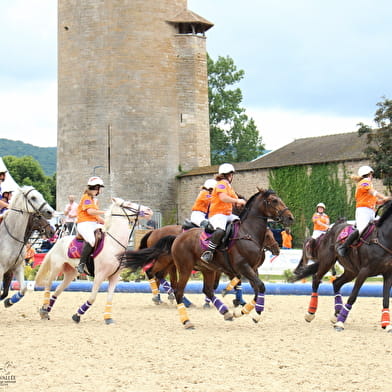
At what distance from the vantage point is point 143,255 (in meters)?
13.7

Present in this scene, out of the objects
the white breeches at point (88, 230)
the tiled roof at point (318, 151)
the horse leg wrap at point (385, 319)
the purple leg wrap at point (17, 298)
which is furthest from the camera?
the tiled roof at point (318, 151)

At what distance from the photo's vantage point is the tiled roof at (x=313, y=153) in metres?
40.6

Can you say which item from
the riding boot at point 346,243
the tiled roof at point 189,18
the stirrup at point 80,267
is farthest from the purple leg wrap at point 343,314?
the tiled roof at point 189,18

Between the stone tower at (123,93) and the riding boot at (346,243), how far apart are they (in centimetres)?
3318

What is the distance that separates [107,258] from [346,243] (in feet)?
13.0

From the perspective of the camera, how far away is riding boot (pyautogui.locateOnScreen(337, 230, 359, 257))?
12.5 meters

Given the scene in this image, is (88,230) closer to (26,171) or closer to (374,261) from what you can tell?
(374,261)

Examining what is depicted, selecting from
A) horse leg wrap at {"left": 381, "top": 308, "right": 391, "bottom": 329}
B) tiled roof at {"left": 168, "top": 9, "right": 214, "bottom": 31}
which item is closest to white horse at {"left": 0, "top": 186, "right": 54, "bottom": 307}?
horse leg wrap at {"left": 381, "top": 308, "right": 391, "bottom": 329}

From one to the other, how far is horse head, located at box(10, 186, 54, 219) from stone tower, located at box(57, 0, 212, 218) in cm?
3119

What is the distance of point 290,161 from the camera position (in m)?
42.4

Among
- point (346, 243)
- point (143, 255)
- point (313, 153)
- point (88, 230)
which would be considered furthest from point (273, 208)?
point (313, 153)

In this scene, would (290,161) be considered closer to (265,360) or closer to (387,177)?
(387,177)

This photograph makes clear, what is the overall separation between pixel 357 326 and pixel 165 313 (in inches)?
158

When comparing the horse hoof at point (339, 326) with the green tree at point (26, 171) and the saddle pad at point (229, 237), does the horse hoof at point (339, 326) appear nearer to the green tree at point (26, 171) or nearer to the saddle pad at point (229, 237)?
the saddle pad at point (229, 237)
